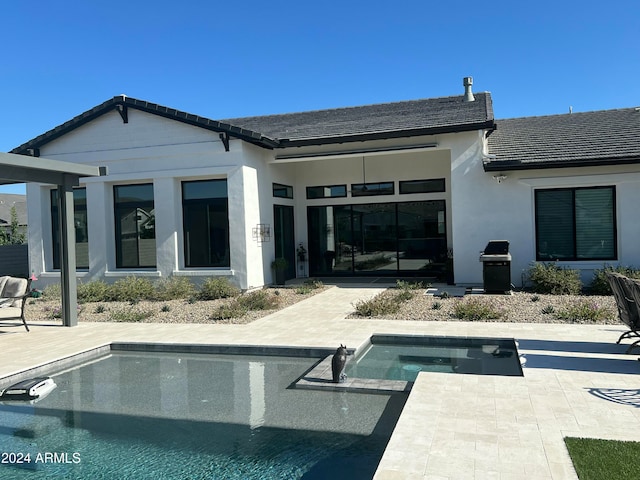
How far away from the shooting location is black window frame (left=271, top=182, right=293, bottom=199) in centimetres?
1600

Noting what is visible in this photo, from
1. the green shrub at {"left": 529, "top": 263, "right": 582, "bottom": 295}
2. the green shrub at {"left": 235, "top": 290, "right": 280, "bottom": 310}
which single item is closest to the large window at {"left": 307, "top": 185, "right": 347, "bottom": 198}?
the green shrub at {"left": 235, "top": 290, "right": 280, "bottom": 310}

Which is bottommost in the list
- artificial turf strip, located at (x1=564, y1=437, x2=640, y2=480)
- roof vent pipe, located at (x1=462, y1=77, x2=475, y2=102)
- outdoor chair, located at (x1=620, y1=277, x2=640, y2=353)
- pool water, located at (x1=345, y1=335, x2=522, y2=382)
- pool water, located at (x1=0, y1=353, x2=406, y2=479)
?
pool water, located at (x1=0, y1=353, x2=406, y2=479)

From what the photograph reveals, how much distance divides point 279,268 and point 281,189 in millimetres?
2886

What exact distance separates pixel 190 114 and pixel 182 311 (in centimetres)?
582

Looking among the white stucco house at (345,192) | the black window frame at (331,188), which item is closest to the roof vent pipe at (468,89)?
the white stucco house at (345,192)

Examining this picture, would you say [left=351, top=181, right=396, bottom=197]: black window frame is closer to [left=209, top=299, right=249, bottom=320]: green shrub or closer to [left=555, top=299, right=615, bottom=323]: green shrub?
[left=209, top=299, right=249, bottom=320]: green shrub

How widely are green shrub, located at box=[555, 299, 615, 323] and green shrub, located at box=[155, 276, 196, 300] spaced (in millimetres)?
9144

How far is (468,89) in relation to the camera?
17156 millimetres

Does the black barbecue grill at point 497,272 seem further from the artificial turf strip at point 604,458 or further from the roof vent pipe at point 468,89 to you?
the artificial turf strip at point 604,458

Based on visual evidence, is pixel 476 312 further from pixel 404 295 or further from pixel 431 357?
pixel 431 357

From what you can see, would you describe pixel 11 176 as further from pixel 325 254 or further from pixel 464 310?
pixel 325 254

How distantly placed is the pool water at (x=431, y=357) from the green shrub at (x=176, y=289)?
683 centimetres

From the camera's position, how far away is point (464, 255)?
1370 cm

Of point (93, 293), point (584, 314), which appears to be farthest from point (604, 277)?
point (93, 293)
